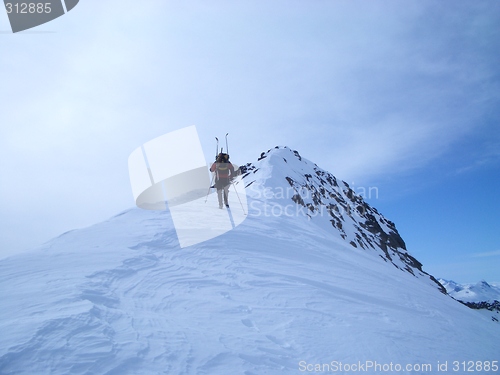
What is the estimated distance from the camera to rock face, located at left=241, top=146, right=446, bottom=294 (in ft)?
82.6

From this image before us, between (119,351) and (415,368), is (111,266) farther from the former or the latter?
(415,368)

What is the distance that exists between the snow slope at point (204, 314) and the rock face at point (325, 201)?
10.7m

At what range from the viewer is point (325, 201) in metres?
36.2

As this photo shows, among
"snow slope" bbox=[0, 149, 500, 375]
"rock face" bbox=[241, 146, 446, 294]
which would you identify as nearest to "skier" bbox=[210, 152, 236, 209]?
→ "snow slope" bbox=[0, 149, 500, 375]

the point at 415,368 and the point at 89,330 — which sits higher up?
the point at 89,330

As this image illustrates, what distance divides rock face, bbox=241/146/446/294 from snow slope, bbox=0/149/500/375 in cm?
1073

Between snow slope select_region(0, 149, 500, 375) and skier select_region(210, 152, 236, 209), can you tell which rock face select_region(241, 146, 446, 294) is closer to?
skier select_region(210, 152, 236, 209)

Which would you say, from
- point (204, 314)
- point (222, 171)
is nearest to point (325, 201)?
point (222, 171)

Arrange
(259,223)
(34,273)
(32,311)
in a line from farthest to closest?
1. (259,223)
2. (34,273)
3. (32,311)

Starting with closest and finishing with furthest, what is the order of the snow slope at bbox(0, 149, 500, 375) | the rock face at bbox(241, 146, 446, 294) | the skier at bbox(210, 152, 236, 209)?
the snow slope at bbox(0, 149, 500, 375)
the skier at bbox(210, 152, 236, 209)
the rock face at bbox(241, 146, 446, 294)

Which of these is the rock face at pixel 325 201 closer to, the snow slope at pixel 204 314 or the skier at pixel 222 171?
the skier at pixel 222 171

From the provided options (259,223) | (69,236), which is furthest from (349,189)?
(69,236)

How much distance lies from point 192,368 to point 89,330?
1.41 m

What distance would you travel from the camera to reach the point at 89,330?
3670 millimetres
